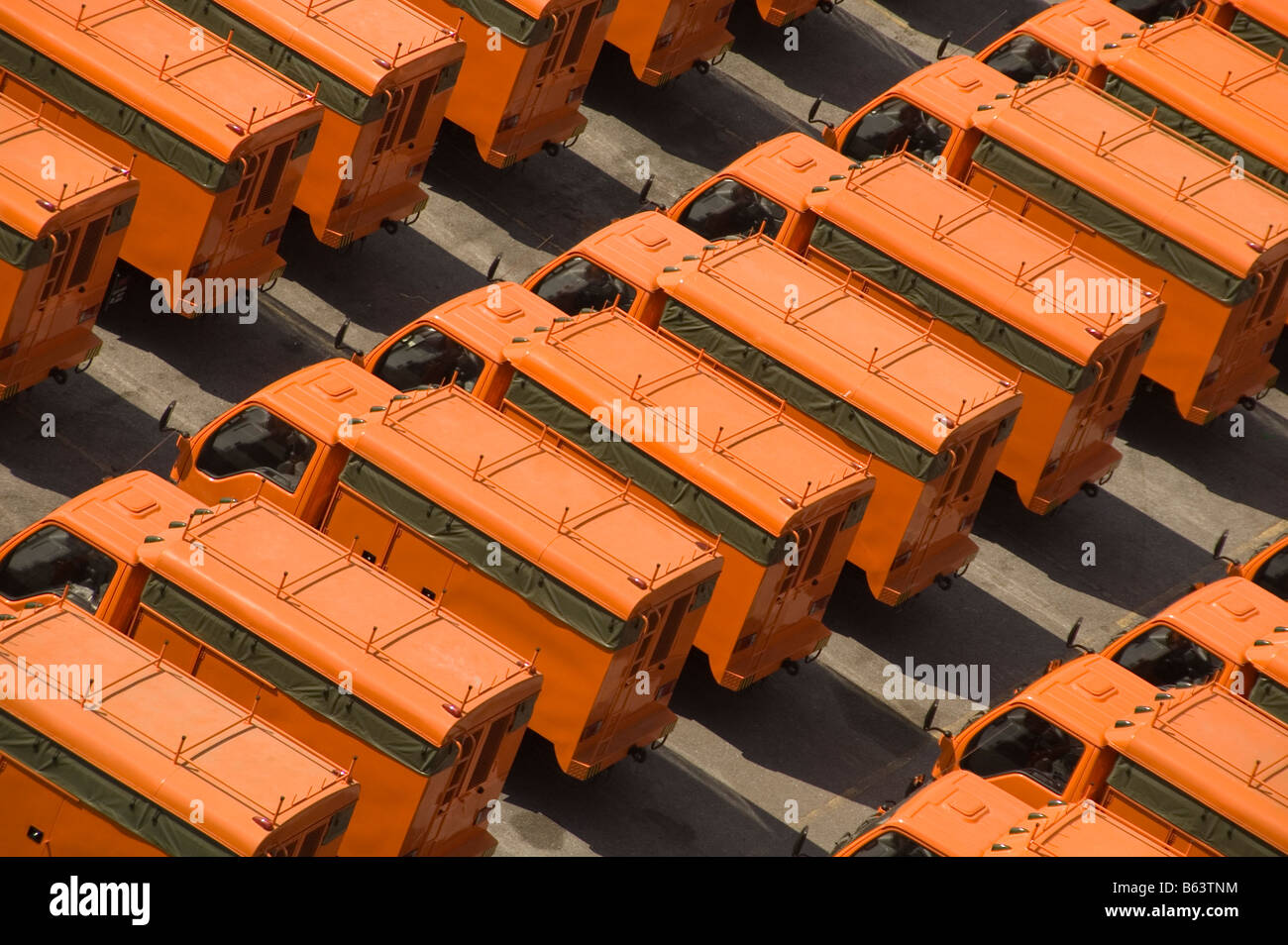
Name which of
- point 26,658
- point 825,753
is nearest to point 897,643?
point 825,753

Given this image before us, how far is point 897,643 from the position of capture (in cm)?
3244

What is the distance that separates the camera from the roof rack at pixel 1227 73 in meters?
38.2

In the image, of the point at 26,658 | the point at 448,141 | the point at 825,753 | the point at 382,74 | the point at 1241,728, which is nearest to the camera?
the point at 26,658

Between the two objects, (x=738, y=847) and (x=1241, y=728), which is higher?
(x=1241, y=728)

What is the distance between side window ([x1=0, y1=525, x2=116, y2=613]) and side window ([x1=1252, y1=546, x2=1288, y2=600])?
43.9ft

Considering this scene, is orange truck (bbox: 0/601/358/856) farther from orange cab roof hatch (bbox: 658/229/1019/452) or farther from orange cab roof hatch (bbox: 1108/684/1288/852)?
orange cab roof hatch (bbox: 658/229/1019/452)

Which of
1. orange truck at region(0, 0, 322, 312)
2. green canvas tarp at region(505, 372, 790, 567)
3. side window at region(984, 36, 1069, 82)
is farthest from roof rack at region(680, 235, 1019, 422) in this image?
side window at region(984, 36, 1069, 82)

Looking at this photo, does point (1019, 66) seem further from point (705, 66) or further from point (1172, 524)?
point (1172, 524)

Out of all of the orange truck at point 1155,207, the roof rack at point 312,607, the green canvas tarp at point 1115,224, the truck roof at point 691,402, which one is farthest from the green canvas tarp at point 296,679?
the green canvas tarp at point 1115,224

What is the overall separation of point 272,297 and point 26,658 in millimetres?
10062

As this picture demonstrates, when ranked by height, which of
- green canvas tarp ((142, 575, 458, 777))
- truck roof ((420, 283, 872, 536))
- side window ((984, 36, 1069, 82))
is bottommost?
green canvas tarp ((142, 575, 458, 777))

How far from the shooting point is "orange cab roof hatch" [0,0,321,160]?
32.4 metres

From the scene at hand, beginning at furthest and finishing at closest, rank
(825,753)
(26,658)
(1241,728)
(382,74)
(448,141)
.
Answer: (448,141)
(382,74)
(825,753)
(1241,728)
(26,658)

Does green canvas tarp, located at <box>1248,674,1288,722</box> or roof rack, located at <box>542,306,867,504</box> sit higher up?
roof rack, located at <box>542,306,867,504</box>
